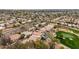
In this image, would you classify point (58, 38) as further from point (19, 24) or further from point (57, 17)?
point (19, 24)
